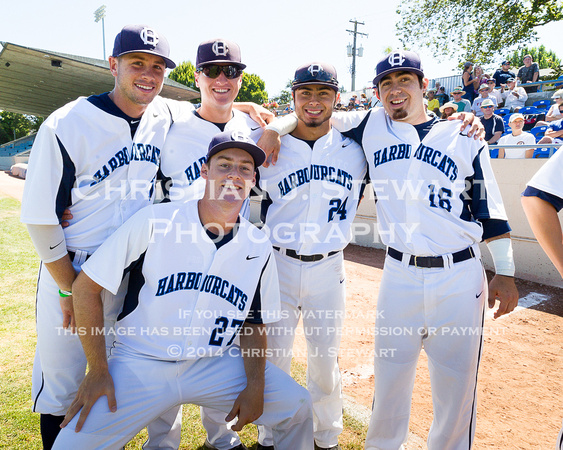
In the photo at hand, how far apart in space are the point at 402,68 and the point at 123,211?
1.90m

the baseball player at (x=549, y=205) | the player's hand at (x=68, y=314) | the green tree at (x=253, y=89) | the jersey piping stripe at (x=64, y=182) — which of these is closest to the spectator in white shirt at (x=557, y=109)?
the baseball player at (x=549, y=205)

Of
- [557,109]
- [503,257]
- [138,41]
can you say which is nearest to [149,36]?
[138,41]

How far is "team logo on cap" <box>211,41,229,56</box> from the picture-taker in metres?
2.74

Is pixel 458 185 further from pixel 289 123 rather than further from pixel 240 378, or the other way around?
pixel 240 378

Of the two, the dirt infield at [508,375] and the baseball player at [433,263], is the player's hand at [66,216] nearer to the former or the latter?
the baseball player at [433,263]

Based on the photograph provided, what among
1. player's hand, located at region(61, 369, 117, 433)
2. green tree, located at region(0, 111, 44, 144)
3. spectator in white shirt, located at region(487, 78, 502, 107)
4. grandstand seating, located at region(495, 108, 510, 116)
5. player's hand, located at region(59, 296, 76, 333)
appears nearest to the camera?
player's hand, located at region(61, 369, 117, 433)

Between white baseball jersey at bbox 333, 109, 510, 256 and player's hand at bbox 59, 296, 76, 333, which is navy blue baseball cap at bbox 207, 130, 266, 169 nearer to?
white baseball jersey at bbox 333, 109, 510, 256

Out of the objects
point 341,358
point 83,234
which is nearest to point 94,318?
point 83,234

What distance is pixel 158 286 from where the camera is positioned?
215 cm

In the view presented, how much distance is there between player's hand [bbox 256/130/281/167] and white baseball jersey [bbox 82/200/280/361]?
74 centimetres

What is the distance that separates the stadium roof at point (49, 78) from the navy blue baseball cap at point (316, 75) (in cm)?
1974

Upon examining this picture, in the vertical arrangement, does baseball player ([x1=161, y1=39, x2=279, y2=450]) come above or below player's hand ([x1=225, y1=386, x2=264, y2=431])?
above

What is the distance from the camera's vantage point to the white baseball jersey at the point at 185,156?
8.87 ft

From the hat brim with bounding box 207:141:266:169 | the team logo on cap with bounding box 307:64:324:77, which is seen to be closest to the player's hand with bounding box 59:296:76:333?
the hat brim with bounding box 207:141:266:169
